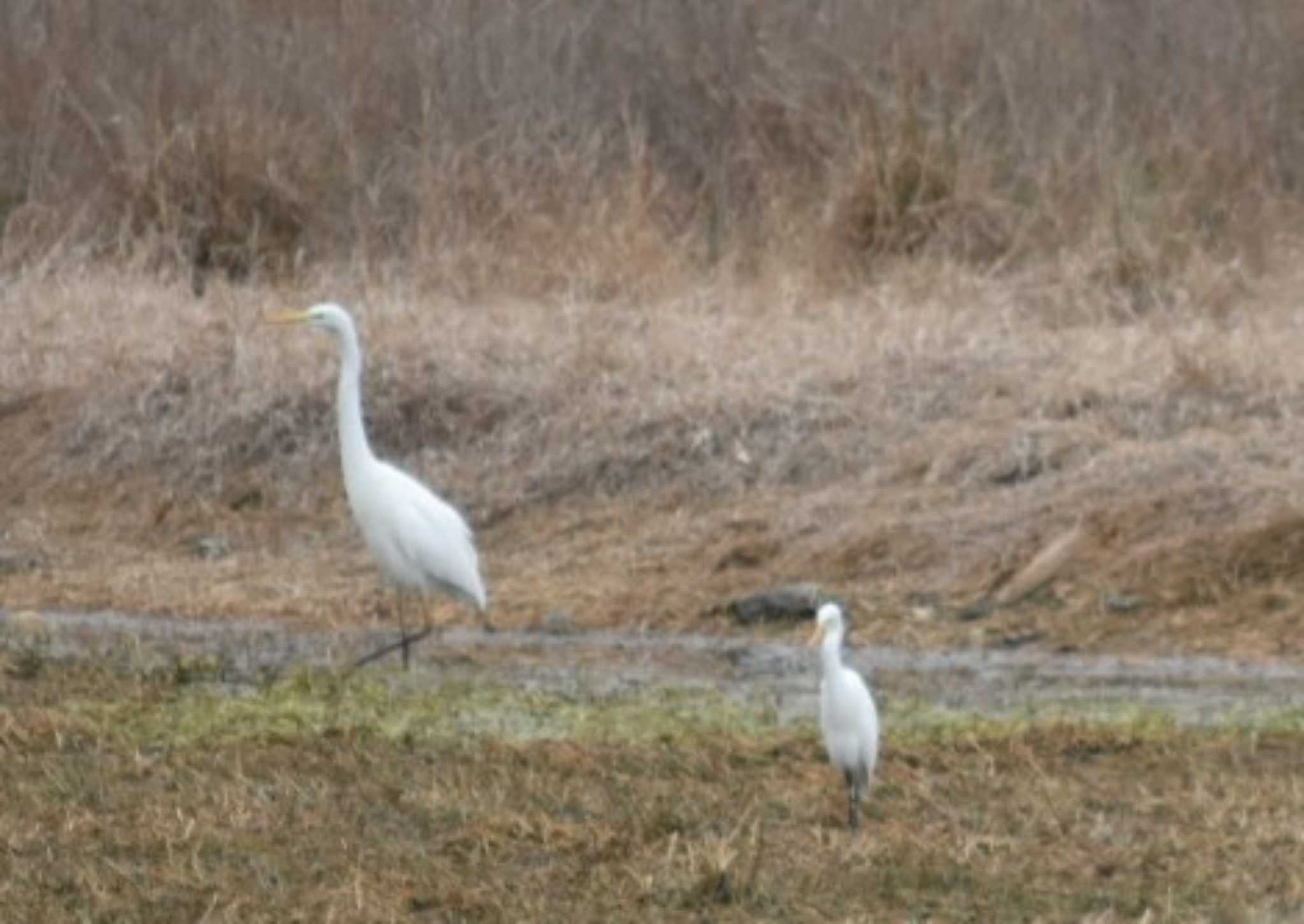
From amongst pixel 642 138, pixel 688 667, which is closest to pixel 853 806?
pixel 688 667

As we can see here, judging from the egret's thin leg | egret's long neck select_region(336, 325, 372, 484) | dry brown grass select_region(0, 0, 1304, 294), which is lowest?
dry brown grass select_region(0, 0, 1304, 294)

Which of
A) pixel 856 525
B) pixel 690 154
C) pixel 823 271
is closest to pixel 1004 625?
pixel 856 525

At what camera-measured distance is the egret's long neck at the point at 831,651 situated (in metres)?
8.89

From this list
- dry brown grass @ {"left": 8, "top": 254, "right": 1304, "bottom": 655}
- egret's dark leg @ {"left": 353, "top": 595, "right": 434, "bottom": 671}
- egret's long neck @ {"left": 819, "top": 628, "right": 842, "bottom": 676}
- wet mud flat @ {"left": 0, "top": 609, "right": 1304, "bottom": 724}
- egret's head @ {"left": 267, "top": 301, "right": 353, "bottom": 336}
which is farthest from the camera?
dry brown grass @ {"left": 8, "top": 254, "right": 1304, "bottom": 655}

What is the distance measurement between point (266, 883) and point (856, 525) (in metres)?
6.33

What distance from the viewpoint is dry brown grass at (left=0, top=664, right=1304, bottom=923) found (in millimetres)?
7758

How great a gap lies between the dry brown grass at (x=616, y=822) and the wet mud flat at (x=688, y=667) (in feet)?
2.99

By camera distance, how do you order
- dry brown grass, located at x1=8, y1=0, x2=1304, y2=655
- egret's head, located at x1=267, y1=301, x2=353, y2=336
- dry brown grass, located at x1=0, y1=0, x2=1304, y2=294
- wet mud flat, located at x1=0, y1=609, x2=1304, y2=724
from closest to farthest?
wet mud flat, located at x1=0, y1=609, x2=1304, y2=724 < egret's head, located at x1=267, y1=301, x2=353, y2=336 < dry brown grass, located at x1=8, y1=0, x2=1304, y2=655 < dry brown grass, located at x1=0, y1=0, x2=1304, y2=294

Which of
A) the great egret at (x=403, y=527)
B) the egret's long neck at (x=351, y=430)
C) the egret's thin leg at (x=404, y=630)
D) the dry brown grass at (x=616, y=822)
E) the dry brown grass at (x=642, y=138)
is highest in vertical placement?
the dry brown grass at (x=616, y=822)

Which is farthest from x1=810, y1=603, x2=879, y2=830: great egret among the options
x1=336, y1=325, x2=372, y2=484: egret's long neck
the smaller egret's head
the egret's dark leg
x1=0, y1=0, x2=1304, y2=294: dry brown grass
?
x1=0, y1=0, x2=1304, y2=294: dry brown grass

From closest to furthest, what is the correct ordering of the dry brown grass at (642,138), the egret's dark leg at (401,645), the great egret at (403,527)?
the egret's dark leg at (401,645) → the great egret at (403,527) → the dry brown grass at (642,138)

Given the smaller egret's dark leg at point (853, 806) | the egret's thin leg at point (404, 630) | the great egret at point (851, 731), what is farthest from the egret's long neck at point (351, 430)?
the smaller egret's dark leg at point (853, 806)

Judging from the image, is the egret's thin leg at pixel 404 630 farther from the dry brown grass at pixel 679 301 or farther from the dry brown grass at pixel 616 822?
the dry brown grass at pixel 616 822

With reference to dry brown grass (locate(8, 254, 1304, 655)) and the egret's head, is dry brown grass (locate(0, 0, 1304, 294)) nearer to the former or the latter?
dry brown grass (locate(8, 254, 1304, 655))
